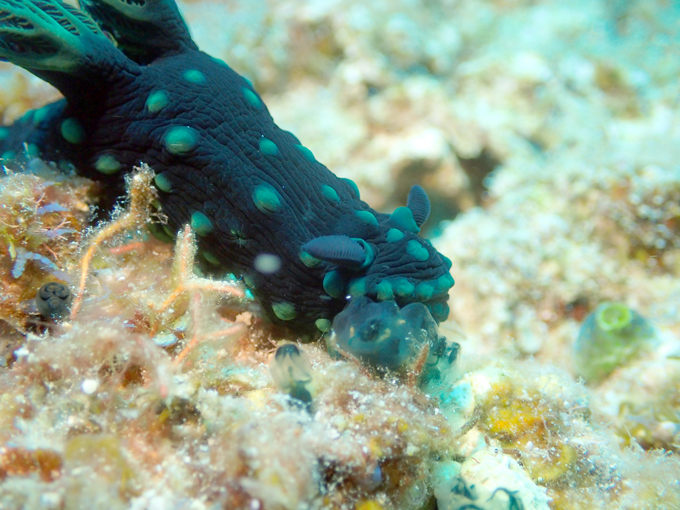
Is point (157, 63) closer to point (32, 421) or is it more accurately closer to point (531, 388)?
point (32, 421)

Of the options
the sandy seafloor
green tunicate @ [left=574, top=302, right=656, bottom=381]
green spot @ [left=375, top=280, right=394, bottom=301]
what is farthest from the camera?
green tunicate @ [left=574, top=302, right=656, bottom=381]

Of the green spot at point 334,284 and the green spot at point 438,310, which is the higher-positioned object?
the green spot at point 438,310

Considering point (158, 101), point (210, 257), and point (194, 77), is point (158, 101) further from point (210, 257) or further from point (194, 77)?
point (210, 257)

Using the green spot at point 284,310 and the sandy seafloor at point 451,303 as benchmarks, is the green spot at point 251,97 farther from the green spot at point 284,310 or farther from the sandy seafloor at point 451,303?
the green spot at point 284,310

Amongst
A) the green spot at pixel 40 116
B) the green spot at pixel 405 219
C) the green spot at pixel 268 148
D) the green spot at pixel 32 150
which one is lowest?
the green spot at pixel 32 150

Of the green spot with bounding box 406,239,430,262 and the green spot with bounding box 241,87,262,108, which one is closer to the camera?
the green spot with bounding box 406,239,430,262

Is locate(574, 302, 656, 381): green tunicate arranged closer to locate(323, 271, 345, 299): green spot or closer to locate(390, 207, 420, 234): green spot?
locate(390, 207, 420, 234): green spot

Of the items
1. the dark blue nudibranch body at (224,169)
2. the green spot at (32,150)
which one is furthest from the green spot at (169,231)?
the green spot at (32,150)

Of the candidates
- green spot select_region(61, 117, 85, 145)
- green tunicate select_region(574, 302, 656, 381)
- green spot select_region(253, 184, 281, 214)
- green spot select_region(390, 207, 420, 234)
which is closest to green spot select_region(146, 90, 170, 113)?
green spot select_region(61, 117, 85, 145)
